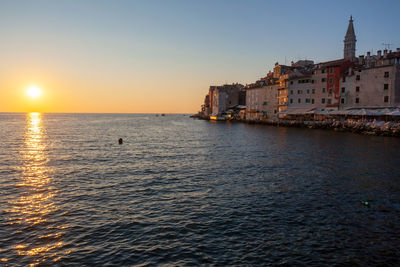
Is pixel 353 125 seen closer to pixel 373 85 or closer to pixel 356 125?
pixel 356 125

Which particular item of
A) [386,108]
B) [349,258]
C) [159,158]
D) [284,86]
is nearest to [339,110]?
[386,108]

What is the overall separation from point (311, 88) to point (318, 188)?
197 feet

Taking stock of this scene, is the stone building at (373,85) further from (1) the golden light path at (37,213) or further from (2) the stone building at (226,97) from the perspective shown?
(2) the stone building at (226,97)

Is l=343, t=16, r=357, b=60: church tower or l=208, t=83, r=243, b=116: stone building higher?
l=343, t=16, r=357, b=60: church tower

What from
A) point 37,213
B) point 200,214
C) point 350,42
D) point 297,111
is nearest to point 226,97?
point 350,42

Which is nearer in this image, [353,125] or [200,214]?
[200,214]

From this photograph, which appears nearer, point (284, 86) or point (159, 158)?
point (159, 158)

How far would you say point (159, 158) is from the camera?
28.0 meters

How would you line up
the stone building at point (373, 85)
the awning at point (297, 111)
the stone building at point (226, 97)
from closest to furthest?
the stone building at point (373, 85) < the awning at point (297, 111) < the stone building at point (226, 97)

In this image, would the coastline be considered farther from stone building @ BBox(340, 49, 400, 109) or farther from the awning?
stone building @ BBox(340, 49, 400, 109)

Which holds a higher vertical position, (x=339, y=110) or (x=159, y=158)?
(x=339, y=110)

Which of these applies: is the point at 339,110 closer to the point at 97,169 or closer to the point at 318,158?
the point at 318,158

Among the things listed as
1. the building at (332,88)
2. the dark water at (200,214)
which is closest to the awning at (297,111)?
the building at (332,88)

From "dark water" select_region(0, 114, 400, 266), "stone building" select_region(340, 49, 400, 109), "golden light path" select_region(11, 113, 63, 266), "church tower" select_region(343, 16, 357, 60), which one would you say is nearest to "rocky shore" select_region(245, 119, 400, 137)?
"stone building" select_region(340, 49, 400, 109)
